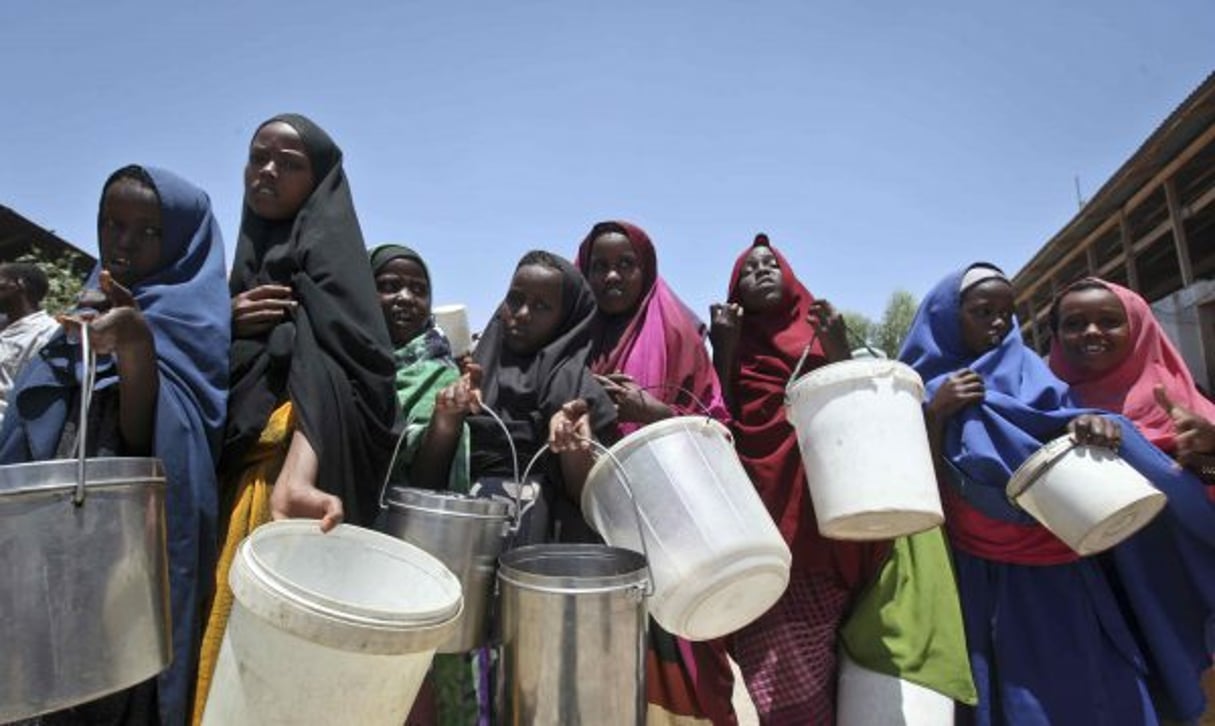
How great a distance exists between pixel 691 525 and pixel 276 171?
1.39m

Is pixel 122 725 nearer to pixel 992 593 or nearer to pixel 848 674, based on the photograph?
pixel 848 674

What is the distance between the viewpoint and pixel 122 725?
1447 millimetres

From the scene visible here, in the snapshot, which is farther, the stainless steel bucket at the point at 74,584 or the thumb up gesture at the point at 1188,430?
the thumb up gesture at the point at 1188,430

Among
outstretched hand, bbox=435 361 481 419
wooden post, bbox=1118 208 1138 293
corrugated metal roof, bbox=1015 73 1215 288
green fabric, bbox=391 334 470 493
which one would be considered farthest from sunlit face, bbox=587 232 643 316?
wooden post, bbox=1118 208 1138 293

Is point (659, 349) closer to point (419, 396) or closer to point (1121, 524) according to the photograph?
point (419, 396)

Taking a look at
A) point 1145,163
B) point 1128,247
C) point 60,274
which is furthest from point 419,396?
point 1128,247

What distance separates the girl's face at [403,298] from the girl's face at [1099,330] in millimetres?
2220

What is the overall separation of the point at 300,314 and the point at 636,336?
1.06 metres

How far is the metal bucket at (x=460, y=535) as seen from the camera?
1607 mm

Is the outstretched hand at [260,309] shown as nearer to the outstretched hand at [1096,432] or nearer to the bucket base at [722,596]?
the bucket base at [722,596]

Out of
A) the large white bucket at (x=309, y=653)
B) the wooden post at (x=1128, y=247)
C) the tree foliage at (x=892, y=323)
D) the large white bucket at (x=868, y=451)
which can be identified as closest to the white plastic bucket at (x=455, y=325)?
the large white bucket at (x=868, y=451)

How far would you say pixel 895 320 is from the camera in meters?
28.9

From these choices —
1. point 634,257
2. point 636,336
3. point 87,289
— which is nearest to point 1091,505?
point 636,336

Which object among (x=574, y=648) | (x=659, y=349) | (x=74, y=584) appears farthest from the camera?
(x=659, y=349)
